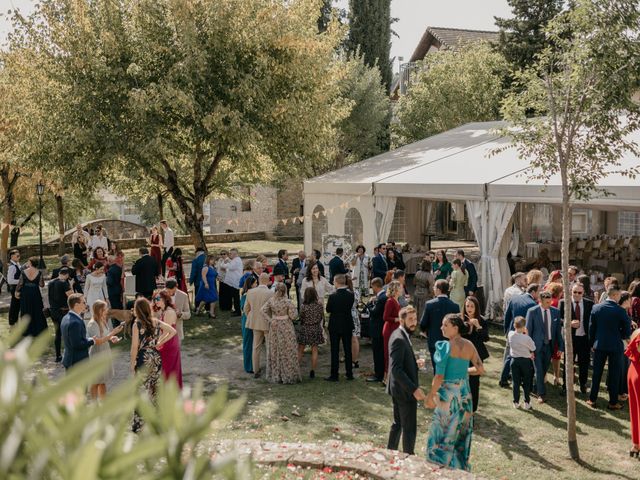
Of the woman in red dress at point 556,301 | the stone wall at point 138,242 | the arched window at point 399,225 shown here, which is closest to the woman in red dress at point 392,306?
the woman in red dress at point 556,301

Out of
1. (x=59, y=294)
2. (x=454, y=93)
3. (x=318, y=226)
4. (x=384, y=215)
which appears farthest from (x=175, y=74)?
(x=454, y=93)

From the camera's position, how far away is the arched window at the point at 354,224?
18.3 meters

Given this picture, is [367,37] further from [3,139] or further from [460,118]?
[3,139]

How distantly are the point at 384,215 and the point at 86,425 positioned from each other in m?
15.6

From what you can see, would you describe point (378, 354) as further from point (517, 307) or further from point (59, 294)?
point (59, 294)

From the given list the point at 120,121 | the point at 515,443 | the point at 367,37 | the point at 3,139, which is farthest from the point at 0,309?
the point at 367,37

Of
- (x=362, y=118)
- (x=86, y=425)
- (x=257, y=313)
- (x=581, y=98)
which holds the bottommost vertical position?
(x=257, y=313)

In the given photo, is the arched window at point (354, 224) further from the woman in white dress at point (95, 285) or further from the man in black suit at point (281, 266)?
the woman in white dress at point (95, 285)

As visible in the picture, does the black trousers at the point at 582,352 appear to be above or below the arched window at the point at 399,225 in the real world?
below

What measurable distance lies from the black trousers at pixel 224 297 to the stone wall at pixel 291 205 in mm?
23352

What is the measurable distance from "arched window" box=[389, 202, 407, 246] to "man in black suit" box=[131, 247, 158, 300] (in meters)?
11.4

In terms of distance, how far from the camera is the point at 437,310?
28.4 feet

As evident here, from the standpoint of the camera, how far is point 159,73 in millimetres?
16969

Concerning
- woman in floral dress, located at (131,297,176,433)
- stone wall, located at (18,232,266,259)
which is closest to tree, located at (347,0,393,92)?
stone wall, located at (18,232,266,259)
